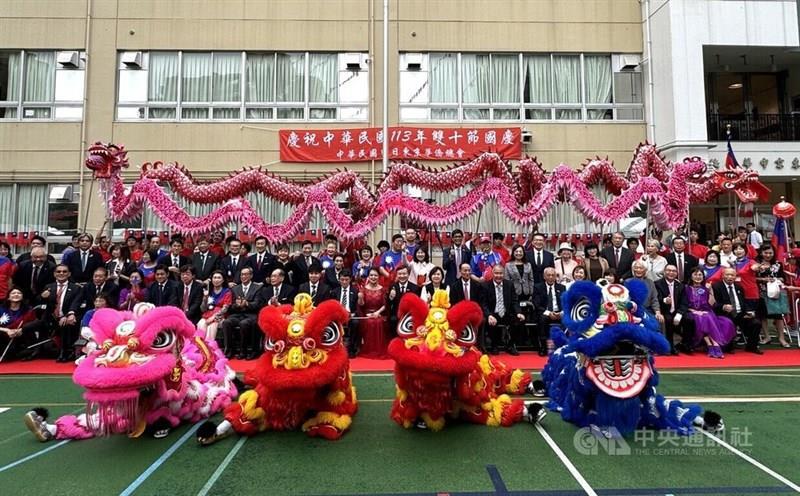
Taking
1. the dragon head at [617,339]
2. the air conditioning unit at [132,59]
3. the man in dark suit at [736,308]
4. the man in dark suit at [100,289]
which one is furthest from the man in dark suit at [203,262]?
the man in dark suit at [736,308]

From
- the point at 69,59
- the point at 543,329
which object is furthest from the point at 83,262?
the point at 543,329

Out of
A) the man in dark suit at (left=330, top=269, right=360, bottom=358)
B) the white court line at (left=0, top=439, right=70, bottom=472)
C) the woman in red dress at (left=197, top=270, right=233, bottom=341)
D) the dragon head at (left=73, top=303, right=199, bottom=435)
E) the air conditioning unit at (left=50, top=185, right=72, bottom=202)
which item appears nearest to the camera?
the dragon head at (left=73, top=303, right=199, bottom=435)

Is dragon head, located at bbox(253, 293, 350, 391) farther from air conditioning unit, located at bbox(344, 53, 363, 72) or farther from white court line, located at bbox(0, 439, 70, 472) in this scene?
air conditioning unit, located at bbox(344, 53, 363, 72)

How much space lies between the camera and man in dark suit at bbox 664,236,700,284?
22.9 feet

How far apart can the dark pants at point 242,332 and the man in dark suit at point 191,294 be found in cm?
41

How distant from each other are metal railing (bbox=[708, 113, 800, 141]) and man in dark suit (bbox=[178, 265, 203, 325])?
1179 centimetres

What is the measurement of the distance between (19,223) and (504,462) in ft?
38.8

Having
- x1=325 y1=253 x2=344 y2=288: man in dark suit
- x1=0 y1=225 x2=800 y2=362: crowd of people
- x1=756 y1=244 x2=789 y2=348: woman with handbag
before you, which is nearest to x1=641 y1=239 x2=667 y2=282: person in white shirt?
x1=0 y1=225 x2=800 y2=362: crowd of people

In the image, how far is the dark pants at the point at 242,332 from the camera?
641 centimetres

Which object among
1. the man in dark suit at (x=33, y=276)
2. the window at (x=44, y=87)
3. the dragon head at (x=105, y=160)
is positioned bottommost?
the man in dark suit at (x=33, y=276)

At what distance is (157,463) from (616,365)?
3.12 m

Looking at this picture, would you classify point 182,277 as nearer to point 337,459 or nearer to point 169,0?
point 337,459

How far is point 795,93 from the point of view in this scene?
469 inches

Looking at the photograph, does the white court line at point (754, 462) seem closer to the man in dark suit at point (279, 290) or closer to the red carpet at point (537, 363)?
the red carpet at point (537, 363)
